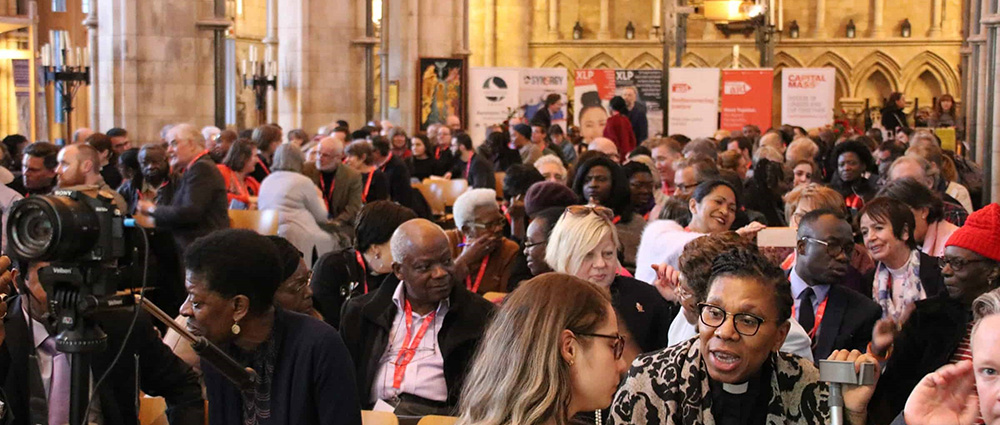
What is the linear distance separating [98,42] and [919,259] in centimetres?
1001

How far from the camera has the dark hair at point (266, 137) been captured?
11.9 m

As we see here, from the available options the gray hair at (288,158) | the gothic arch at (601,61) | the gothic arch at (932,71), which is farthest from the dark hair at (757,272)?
the gothic arch at (601,61)

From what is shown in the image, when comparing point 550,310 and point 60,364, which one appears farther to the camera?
point 60,364

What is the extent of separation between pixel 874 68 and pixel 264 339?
33.4 meters

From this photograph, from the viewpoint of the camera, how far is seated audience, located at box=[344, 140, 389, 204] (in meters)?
11.0

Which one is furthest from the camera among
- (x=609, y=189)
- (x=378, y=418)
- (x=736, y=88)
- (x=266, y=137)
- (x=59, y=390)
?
(x=736, y=88)

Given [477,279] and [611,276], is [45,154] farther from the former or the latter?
[611,276]

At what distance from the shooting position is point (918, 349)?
3.93 meters

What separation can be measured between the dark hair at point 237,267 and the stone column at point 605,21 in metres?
33.8

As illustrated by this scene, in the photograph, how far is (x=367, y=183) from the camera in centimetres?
1104

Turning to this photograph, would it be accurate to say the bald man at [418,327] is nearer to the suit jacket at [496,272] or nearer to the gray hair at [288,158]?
the suit jacket at [496,272]

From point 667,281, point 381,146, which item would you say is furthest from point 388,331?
point 381,146

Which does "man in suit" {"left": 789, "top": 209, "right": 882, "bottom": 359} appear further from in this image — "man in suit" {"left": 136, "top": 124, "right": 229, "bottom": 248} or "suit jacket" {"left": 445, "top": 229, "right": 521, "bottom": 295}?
"man in suit" {"left": 136, "top": 124, "right": 229, "bottom": 248}

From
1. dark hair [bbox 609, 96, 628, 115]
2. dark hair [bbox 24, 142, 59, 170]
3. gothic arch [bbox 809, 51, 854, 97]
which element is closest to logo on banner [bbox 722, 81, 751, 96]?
dark hair [bbox 609, 96, 628, 115]
